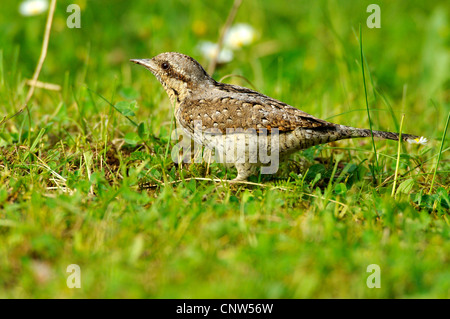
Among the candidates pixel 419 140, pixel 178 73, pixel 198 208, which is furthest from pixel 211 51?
pixel 198 208

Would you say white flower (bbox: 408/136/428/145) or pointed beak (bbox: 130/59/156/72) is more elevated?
pointed beak (bbox: 130/59/156/72)

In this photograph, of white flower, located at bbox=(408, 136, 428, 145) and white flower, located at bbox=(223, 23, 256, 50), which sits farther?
white flower, located at bbox=(223, 23, 256, 50)

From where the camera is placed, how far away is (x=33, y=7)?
7348mm

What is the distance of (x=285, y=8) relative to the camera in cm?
952

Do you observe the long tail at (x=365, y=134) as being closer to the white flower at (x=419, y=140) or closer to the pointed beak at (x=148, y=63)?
Answer: the white flower at (x=419, y=140)

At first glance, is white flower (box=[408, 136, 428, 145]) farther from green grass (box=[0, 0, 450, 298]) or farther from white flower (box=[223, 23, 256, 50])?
white flower (box=[223, 23, 256, 50])

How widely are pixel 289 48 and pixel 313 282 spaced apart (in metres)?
6.07

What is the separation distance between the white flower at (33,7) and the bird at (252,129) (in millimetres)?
3834

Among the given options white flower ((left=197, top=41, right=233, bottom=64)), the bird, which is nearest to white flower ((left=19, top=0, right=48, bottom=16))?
white flower ((left=197, top=41, right=233, bottom=64))

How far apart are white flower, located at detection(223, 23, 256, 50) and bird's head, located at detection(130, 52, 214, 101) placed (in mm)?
2896

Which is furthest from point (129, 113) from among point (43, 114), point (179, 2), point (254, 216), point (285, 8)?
point (285, 8)

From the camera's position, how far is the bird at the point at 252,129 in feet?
13.5

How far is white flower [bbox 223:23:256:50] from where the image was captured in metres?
7.51

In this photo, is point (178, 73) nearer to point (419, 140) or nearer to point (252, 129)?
point (252, 129)
